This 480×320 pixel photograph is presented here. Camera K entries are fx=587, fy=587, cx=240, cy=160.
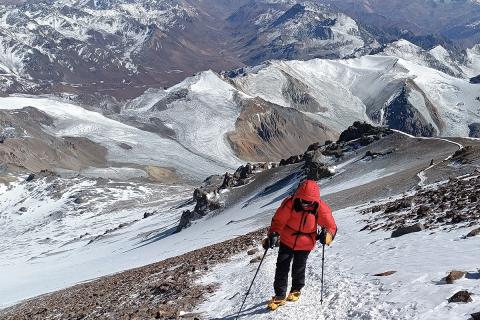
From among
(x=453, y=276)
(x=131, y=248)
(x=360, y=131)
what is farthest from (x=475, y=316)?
(x=360, y=131)

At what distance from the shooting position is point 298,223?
13305mm

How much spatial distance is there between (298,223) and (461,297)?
12.3ft

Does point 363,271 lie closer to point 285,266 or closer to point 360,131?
point 285,266

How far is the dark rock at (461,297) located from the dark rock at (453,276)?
3.20 ft

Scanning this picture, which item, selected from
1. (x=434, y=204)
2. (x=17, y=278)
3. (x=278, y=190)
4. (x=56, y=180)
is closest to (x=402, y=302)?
(x=434, y=204)

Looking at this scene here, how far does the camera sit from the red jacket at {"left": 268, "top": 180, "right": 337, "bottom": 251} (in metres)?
13.3

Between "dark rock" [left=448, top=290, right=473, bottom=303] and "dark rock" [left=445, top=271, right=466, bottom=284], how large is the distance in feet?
3.20

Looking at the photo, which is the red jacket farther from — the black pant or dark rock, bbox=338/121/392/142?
dark rock, bbox=338/121/392/142

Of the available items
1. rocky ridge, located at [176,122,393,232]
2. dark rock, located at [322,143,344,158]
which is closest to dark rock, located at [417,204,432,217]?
rocky ridge, located at [176,122,393,232]

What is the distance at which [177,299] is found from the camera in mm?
16953

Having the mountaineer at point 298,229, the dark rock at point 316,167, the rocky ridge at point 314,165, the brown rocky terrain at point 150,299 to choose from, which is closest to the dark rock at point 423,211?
the brown rocky terrain at point 150,299

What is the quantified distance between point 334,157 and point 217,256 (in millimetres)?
45396

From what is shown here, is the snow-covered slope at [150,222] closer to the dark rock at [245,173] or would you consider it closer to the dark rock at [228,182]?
the dark rock at [228,182]

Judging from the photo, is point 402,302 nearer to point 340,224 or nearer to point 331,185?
point 340,224
